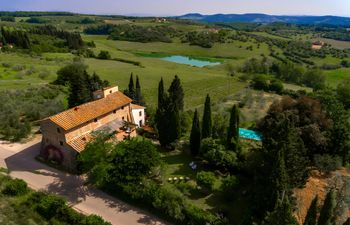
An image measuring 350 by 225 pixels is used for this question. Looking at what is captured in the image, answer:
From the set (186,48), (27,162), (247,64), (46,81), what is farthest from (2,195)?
(186,48)

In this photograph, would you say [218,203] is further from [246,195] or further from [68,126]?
[68,126]

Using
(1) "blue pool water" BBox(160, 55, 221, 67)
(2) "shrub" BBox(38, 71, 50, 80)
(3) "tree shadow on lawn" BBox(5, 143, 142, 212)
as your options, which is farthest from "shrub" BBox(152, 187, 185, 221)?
(1) "blue pool water" BBox(160, 55, 221, 67)

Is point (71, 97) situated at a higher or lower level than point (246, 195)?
higher

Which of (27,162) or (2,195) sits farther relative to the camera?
(27,162)

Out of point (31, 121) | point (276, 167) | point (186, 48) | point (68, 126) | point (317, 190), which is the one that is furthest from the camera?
point (186, 48)

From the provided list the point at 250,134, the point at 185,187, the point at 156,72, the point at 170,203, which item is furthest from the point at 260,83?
the point at 170,203

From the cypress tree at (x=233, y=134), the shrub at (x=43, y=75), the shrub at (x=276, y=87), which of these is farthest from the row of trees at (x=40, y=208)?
the shrub at (x=276, y=87)

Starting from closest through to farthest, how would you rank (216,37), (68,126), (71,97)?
(68,126) < (71,97) < (216,37)
